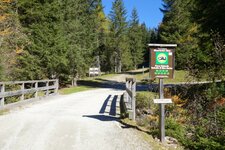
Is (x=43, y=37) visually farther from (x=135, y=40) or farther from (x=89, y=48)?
(x=135, y=40)

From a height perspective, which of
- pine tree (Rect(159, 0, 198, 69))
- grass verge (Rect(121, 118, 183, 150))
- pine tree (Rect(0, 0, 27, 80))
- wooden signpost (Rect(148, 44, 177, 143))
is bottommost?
grass verge (Rect(121, 118, 183, 150))

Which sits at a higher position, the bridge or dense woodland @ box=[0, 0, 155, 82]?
dense woodland @ box=[0, 0, 155, 82]

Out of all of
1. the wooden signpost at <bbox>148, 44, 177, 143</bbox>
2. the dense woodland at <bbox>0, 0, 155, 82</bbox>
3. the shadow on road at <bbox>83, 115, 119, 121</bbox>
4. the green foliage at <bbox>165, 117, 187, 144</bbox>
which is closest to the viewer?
the wooden signpost at <bbox>148, 44, 177, 143</bbox>

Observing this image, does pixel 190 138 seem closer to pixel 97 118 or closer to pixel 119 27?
pixel 97 118

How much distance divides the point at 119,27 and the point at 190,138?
66141 millimetres

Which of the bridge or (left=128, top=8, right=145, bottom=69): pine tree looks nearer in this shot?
the bridge

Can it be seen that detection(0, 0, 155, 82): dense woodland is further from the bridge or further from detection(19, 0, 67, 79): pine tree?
the bridge

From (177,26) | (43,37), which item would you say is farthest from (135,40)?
(43,37)

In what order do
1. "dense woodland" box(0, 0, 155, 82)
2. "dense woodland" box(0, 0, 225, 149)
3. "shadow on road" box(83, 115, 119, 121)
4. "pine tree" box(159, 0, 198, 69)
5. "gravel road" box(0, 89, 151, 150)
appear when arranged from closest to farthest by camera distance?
1. "gravel road" box(0, 89, 151, 150)
2. "dense woodland" box(0, 0, 225, 149)
3. "shadow on road" box(83, 115, 119, 121)
4. "dense woodland" box(0, 0, 155, 82)
5. "pine tree" box(159, 0, 198, 69)

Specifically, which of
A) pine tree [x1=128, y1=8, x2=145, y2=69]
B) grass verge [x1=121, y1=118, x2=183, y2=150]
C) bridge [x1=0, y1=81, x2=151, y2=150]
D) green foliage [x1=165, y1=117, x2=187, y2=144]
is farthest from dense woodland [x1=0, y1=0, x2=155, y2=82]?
pine tree [x1=128, y1=8, x2=145, y2=69]

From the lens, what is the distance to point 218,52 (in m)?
13.4

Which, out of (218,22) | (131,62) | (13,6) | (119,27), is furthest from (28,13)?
(131,62)

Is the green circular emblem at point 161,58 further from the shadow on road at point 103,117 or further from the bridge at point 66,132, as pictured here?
the shadow on road at point 103,117

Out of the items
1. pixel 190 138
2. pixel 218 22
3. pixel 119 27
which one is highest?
pixel 119 27
